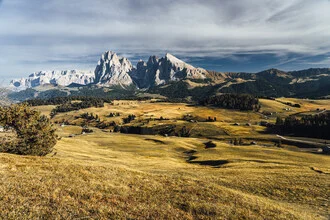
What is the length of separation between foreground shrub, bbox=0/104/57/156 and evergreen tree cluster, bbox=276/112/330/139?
198 m

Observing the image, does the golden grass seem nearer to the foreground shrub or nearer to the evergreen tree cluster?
the foreground shrub

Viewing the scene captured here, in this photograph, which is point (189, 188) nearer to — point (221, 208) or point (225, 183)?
point (221, 208)

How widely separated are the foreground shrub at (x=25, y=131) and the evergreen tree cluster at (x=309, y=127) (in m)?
198

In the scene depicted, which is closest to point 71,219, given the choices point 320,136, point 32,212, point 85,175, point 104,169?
point 32,212

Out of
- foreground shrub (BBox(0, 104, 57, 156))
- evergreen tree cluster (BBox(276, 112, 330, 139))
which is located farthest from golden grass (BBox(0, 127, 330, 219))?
evergreen tree cluster (BBox(276, 112, 330, 139))

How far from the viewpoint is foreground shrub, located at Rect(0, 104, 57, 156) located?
145 feet

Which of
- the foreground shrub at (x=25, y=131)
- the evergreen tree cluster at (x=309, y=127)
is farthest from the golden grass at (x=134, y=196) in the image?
the evergreen tree cluster at (x=309, y=127)

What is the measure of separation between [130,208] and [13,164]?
2127 cm

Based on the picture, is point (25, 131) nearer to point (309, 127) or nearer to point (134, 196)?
point (134, 196)

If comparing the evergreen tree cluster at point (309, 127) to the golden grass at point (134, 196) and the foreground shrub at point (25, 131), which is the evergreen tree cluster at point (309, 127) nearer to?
the golden grass at point (134, 196)

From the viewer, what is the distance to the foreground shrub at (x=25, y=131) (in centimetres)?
4406

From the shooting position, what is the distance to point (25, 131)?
4612 cm

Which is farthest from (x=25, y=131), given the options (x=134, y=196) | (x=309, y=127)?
(x=309, y=127)

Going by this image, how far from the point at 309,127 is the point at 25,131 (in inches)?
8213
